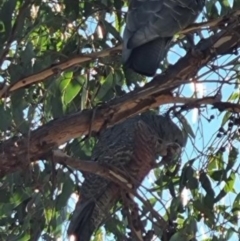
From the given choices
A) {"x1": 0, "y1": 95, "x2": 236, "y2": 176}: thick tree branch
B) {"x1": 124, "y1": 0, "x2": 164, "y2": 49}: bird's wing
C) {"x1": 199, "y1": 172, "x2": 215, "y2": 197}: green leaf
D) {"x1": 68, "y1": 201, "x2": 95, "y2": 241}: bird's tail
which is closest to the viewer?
{"x1": 0, "y1": 95, "x2": 236, "y2": 176}: thick tree branch

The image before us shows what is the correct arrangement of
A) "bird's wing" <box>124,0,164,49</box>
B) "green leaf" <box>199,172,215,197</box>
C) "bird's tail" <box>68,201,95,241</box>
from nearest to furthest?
"bird's wing" <box>124,0,164,49</box> < "green leaf" <box>199,172,215,197</box> < "bird's tail" <box>68,201,95,241</box>

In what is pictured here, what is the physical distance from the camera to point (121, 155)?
9.53 ft

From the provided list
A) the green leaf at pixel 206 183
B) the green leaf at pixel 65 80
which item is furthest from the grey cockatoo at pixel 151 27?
the green leaf at pixel 206 183

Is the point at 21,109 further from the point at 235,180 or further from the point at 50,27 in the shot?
the point at 235,180

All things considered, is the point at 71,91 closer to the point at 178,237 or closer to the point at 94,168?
the point at 94,168

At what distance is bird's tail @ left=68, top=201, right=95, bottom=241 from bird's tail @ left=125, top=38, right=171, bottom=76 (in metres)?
0.63

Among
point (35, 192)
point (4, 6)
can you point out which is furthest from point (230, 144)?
point (4, 6)

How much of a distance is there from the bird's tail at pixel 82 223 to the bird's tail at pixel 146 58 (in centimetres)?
63

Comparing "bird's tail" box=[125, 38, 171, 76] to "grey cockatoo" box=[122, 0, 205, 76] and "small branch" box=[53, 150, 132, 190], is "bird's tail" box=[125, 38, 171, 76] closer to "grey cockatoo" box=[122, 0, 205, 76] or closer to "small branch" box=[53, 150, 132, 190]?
"grey cockatoo" box=[122, 0, 205, 76]

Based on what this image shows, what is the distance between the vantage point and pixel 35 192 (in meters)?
2.63

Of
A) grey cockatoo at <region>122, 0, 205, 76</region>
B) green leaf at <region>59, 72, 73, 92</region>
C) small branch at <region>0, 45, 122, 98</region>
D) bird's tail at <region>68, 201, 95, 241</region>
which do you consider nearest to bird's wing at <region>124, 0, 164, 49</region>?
grey cockatoo at <region>122, 0, 205, 76</region>

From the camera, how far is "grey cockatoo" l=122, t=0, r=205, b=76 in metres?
2.38

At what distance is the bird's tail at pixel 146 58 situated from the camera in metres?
2.35

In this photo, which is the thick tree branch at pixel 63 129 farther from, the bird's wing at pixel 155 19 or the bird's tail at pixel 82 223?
the bird's tail at pixel 82 223
